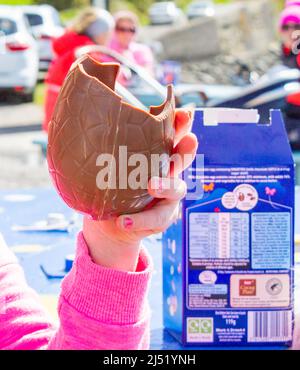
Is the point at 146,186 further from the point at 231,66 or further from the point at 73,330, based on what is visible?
the point at 231,66

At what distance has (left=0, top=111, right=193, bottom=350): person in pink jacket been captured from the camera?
66 centimetres

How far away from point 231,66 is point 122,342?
51.9 feet

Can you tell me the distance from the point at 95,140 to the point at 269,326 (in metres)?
0.48

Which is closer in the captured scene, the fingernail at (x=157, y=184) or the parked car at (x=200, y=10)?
the fingernail at (x=157, y=184)

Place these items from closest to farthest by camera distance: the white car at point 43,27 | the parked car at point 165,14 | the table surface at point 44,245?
the table surface at point 44,245
the white car at point 43,27
the parked car at point 165,14

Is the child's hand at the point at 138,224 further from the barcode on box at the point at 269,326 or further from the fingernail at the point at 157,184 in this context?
the barcode on box at the point at 269,326

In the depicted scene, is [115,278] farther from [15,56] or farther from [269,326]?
[15,56]

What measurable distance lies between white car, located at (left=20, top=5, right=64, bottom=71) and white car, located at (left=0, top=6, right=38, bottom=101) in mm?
2192

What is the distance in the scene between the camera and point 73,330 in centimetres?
74

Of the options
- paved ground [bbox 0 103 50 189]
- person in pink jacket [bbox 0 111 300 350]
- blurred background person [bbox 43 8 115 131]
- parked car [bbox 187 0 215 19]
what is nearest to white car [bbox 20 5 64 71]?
paved ground [bbox 0 103 50 189]

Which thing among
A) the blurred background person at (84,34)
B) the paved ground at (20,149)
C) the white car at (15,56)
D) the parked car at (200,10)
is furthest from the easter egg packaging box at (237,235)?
the parked car at (200,10)

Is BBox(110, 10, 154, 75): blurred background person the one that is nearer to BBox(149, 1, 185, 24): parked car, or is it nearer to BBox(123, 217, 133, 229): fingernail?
BBox(123, 217, 133, 229): fingernail

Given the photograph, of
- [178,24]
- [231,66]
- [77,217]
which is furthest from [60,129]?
[178,24]

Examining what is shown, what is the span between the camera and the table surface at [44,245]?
1.17 metres
